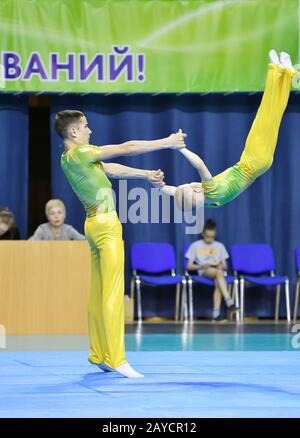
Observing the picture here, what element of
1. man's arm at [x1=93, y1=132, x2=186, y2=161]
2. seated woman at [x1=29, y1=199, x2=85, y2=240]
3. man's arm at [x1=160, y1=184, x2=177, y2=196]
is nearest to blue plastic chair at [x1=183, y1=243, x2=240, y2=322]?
seated woman at [x1=29, y1=199, x2=85, y2=240]

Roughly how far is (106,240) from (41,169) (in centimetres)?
706

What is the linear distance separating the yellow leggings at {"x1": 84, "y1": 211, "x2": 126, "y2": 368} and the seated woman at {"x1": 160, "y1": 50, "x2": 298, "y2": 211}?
56cm

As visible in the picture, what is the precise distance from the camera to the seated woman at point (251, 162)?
23.2 ft

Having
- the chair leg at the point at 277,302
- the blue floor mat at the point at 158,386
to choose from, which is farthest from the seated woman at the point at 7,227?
the chair leg at the point at 277,302

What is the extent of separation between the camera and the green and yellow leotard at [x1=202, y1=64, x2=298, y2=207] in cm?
719

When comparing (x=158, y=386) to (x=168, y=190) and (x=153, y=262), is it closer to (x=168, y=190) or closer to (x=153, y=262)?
(x=168, y=190)

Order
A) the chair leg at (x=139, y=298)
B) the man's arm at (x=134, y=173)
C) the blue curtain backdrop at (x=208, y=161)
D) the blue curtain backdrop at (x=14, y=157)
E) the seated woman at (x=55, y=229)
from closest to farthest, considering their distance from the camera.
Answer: the man's arm at (x=134, y=173) → the seated woman at (x=55, y=229) → the chair leg at (x=139, y=298) → the blue curtain backdrop at (x=14, y=157) → the blue curtain backdrop at (x=208, y=161)

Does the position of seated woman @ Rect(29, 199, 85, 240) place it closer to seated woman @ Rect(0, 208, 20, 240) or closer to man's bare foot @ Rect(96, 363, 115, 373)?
seated woman @ Rect(0, 208, 20, 240)

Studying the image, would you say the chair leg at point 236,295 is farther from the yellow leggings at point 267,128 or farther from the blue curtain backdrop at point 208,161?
the yellow leggings at point 267,128

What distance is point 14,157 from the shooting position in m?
13.2

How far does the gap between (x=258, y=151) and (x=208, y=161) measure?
19.8 ft

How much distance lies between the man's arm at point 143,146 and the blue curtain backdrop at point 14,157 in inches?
255

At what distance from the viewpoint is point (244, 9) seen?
12.5 m

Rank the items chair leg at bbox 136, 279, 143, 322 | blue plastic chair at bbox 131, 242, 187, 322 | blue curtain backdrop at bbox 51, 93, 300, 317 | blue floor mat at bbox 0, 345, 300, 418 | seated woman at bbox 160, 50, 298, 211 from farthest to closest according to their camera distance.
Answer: blue curtain backdrop at bbox 51, 93, 300, 317, blue plastic chair at bbox 131, 242, 187, 322, chair leg at bbox 136, 279, 143, 322, seated woman at bbox 160, 50, 298, 211, blue floor mat at bbox 0, 345, 300, 418
